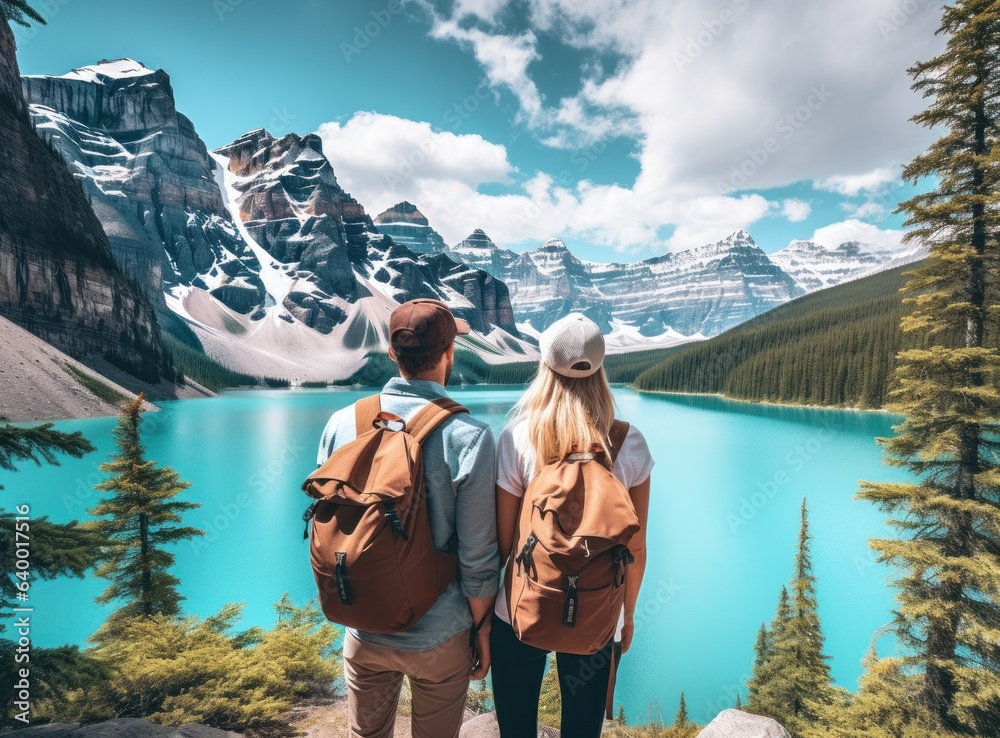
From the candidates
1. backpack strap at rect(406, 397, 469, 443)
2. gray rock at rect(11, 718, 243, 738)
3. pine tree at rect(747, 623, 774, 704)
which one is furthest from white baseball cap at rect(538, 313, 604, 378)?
pine tree at rect(747, 623, 774, 704)

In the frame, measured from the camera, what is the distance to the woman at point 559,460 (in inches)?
84.4

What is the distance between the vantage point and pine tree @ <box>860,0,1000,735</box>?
5910 mm

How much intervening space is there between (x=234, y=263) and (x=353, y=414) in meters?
206

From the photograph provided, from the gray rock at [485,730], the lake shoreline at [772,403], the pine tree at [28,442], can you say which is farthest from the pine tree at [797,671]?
the lake shoreline at [772,403]

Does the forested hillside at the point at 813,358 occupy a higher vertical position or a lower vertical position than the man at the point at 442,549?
higher

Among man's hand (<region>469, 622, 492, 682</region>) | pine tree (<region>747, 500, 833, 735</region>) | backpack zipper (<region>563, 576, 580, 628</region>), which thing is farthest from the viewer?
pine tree (<region>747, 500, 833, 735</region>)

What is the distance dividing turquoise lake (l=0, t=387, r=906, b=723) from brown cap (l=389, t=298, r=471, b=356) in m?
7.78

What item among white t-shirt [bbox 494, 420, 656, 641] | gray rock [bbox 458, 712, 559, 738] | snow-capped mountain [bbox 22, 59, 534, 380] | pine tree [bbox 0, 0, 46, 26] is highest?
snow-capped mountain [bbox 22, 59, 534, 380]

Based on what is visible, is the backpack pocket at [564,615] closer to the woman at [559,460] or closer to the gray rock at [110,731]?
the woman at [559,460]

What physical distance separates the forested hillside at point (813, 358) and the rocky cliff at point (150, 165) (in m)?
159

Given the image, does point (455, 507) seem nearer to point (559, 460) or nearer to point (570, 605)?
point (559, 460)

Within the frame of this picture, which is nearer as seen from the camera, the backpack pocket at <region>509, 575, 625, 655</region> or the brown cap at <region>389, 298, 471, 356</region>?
the backpack pocket at <region>509, 575, 625, 655</region>

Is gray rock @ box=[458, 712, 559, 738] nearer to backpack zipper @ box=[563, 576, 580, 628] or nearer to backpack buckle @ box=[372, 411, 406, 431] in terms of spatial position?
backpack zipper @ box=[563, 576, 580, 628]

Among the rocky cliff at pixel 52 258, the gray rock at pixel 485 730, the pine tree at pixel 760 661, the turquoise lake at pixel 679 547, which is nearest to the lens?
the gray rock at pixel 485 730
